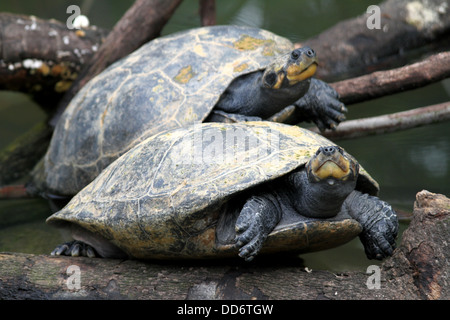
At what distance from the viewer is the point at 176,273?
2.67 metres

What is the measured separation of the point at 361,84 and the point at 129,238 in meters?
2.52

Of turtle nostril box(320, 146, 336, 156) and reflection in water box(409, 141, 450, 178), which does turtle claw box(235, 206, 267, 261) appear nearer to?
turtle nostril box(320, 146, 336, 156)

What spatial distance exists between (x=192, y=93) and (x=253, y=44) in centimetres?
70

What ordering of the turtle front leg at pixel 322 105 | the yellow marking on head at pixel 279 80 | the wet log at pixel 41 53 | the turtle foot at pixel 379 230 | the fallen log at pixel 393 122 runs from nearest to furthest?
the turtle foot at pixel 379 230 < the yellow marking on head at pixel 279 80 < the turtle front leg at pixel 322 105 < the fallen log at pixel 393 122 < the wet log at pixel 41 53

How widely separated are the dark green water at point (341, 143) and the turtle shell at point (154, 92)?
0.62 meters

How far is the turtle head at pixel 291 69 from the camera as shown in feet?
11.4

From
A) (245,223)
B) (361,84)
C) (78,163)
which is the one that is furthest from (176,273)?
(361,84)

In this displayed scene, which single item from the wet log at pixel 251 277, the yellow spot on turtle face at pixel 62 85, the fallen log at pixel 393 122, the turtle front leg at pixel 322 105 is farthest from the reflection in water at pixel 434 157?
the yellow spot on turtle face at pixel 62 85

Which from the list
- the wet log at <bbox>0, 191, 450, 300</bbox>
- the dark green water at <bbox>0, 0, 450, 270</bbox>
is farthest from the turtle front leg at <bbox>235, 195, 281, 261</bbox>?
the dark green water at <bbox>0, 0, 450, 270</bbox>

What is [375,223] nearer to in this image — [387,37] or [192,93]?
→ [192,93]

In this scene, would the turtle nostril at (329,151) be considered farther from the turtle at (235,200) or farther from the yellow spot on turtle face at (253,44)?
the yellow spot on turtle face at (253,44)

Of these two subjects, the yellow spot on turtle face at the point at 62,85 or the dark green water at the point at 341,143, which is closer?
the dark green water at the point at 341,143
